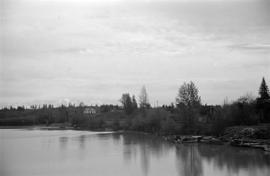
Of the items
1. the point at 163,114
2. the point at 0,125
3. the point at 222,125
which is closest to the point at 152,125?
the point at 163,114

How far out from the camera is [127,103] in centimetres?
3816

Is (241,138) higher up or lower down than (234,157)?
higher up

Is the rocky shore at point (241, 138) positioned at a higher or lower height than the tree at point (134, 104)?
lower

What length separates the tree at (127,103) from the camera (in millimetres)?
37750

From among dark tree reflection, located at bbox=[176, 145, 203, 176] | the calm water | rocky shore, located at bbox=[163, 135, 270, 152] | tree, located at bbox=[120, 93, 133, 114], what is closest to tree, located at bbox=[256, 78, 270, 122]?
rocky shore, located at bbox=[163, 135, 270, 152]

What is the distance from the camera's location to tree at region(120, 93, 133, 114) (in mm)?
37750

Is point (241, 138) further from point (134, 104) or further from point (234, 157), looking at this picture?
point (134, 104)

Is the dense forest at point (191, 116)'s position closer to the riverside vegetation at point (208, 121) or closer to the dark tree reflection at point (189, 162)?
the riverside vegetation at point (208, 121)

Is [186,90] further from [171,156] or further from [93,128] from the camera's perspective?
[93,128]

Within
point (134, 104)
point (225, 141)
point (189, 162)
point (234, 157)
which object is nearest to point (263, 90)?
point (225, 141)

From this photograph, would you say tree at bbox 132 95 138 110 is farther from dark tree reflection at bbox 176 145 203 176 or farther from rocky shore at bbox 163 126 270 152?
dark tree reflection at bbox 176 145 203 176

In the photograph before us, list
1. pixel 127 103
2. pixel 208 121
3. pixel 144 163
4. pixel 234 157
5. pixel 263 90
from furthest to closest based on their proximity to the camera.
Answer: pixel 127 103 < pixel 208 121 < pixel 263 90 < pixel 234 157 < pixel 144 163

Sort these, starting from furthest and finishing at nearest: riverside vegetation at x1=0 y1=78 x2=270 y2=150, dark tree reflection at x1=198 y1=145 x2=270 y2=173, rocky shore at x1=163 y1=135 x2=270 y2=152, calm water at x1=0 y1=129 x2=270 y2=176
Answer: riverside vegetation at x1=0 y1=78 x2=270 y2=150 → rocky shore at x1=163 y1=135 x2=270 y2=152 → dark tree reflection at x1=198 y1=145 x2=270 y2=173 → calm water at x1=0 y1=129 x2=270 y2=176

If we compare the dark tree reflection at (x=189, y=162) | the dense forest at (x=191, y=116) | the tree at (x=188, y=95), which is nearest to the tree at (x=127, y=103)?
the dense forest at (x=191, y=116)
